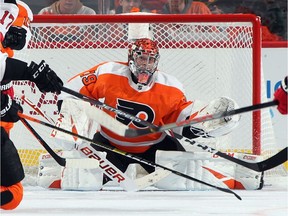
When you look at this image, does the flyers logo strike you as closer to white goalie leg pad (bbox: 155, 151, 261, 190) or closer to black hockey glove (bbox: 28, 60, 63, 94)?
white goalie leg pad (bbox: 155, 151, 261, 190)

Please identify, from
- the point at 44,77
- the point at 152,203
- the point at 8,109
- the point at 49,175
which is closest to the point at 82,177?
the point at 49,175

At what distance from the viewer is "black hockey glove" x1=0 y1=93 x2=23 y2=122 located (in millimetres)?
3576

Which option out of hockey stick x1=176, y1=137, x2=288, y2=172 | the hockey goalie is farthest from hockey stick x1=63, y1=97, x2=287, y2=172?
the hockey goalie

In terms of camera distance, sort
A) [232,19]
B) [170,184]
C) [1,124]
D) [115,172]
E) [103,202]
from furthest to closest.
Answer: [232,19]
[170,184]
[115,172]
[103,202]
[1,124]

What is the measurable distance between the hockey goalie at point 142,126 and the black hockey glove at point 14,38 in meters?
0.56

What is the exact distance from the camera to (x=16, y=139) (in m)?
5.21

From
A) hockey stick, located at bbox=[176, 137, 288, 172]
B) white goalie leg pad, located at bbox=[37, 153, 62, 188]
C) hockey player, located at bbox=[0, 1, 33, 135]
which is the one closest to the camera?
hockey player, located at bbox=[0, 1, 33, 135]

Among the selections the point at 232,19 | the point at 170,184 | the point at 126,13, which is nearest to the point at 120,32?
the point at 126,13

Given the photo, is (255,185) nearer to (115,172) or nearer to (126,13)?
(115,172)

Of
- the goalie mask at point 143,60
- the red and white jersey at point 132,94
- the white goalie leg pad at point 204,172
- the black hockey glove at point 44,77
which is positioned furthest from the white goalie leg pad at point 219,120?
the black hockey glove at point 44,77

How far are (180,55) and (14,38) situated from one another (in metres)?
1.59

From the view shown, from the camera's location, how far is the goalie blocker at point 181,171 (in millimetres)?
4742

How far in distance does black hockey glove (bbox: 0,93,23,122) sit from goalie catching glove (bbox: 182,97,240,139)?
1.22m

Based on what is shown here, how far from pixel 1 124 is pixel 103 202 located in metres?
0.68
